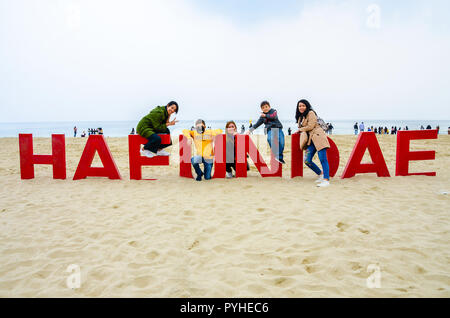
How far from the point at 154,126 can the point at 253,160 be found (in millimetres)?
2717

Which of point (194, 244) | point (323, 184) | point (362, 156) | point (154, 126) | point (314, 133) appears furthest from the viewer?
point (154, 126)

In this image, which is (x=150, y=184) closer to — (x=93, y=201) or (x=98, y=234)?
(x=93, y=201)

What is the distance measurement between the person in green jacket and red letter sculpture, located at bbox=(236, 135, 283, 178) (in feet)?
6.29

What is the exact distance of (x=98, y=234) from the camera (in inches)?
155

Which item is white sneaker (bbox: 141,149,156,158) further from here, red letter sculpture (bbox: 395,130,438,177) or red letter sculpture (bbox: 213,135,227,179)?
red letter sculpture (bbox: 395,130,438,177)

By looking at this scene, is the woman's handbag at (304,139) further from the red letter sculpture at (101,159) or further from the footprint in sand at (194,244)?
the red letter sculpture at (101,159)

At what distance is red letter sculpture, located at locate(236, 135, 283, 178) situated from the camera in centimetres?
746

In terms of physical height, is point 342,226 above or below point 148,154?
below

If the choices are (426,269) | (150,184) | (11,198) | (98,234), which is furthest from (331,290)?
(11,198)

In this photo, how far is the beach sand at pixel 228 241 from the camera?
267cm

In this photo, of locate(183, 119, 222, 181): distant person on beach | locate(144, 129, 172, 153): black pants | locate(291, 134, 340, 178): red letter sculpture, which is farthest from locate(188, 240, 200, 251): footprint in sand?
locate(291, 134, 340, 178): red letter sculpture

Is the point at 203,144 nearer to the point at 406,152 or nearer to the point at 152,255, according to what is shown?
the point at 152,255

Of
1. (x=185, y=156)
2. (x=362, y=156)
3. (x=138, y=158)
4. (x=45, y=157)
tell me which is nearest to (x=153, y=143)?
(x=138, y=158)

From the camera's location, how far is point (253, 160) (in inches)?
296
